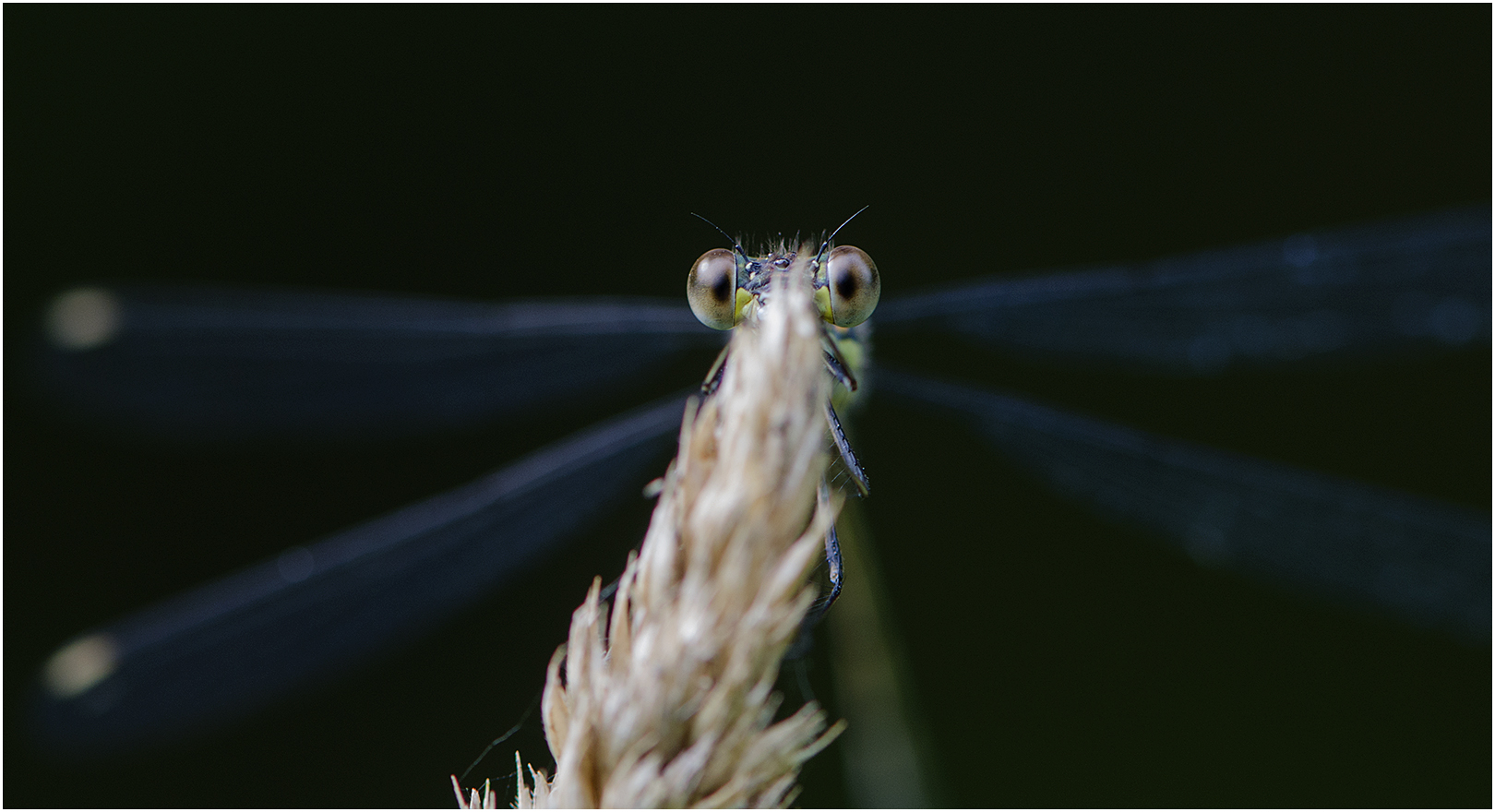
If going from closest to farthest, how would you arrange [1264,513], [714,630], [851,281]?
[714,630] < [851,281] < [1264,513]

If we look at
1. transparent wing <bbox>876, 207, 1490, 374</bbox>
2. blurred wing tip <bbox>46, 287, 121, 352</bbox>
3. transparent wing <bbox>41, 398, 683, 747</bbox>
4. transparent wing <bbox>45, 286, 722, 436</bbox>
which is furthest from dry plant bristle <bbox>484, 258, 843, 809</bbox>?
blurred wing tip <bbox>46, 287, 121, 352</bbox>

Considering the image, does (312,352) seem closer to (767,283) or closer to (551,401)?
(551,401)

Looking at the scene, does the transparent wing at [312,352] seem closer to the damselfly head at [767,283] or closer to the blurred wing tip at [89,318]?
the blurred wing tip at [89,318]

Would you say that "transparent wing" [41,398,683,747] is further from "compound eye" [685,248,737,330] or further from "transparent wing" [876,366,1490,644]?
"transparent wing" [876,366,1490,644]

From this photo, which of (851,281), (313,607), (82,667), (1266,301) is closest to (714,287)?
(851,281)

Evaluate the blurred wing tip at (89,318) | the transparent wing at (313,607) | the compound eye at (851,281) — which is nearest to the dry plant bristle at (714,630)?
the compound eye at (851,281)
